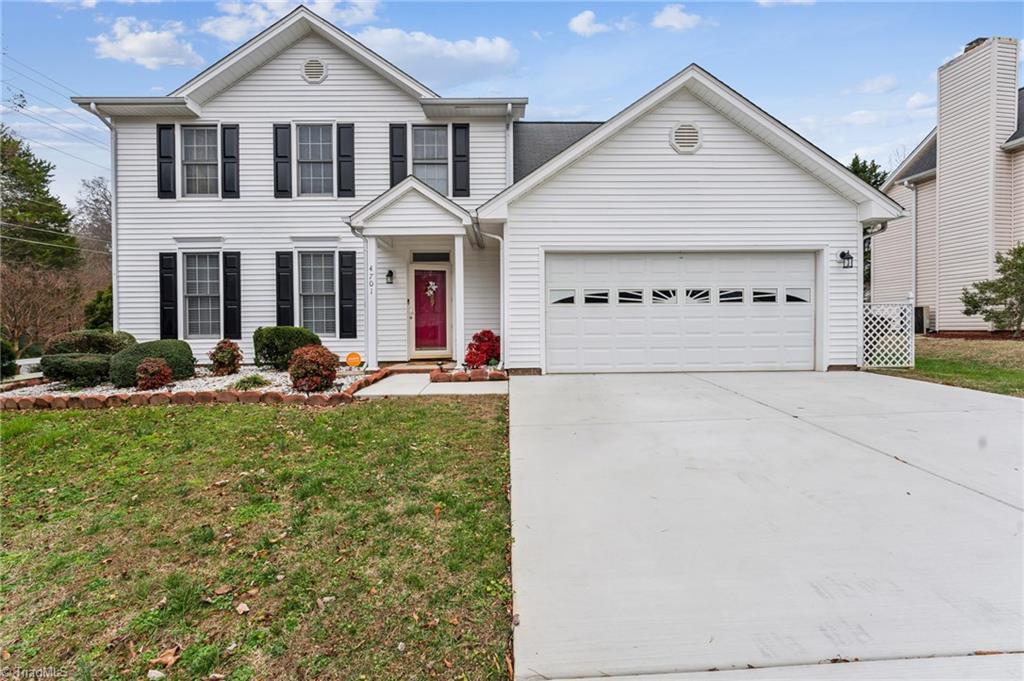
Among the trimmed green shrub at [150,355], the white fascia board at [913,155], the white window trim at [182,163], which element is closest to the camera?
the trimmed green shrub at [150,355]

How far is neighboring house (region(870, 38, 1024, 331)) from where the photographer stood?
46.6ft

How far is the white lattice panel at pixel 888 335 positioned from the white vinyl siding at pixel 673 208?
70 centimetres

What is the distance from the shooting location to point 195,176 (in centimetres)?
1149

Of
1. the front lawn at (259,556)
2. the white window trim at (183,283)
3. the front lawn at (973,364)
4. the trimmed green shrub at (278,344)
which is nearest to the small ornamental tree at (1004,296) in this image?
the front lawn at (973,364)

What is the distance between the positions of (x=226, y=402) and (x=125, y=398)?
148cm

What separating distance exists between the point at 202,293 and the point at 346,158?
4484 millimetres

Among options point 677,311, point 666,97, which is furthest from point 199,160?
point 677,311

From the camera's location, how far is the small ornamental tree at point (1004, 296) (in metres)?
12.4

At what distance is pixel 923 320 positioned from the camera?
1686 cm

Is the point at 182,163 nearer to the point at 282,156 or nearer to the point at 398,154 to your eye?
the point at 282,156

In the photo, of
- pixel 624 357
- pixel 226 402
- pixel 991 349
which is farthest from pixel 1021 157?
pixel 226 402

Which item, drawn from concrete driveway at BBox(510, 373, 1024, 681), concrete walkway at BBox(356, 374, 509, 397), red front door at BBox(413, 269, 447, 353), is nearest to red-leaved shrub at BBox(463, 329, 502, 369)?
concrete walkway at BBox(356, 374, 509, 397)

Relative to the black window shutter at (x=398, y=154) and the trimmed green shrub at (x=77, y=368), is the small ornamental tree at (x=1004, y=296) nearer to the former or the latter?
the black window shutter at (x=398, y=154)

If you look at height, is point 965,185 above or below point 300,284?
above
